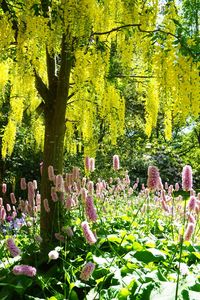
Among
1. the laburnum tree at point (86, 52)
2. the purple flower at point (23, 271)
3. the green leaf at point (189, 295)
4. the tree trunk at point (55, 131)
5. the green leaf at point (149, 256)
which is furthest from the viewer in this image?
the tree trunk at point (55, 131)

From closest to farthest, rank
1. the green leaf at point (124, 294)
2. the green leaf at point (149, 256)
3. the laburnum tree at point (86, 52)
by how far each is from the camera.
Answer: the green leaf at point (124, 294) → the green leaf at point (149, 256) → the laburnum tree at point (86, 52)

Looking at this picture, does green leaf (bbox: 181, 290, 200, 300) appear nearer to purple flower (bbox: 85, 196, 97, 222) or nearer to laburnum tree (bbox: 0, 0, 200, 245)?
purple flower (bbox: 85, 196, 97, 222)

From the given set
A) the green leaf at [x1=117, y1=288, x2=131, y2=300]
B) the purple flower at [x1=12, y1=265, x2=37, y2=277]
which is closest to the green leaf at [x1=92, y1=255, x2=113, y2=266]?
the green leaf at [x1=117, y1=288, x2=131, y2=300]

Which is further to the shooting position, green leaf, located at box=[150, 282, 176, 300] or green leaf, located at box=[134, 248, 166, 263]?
green leaf, located at box=[134, 248, 166, 263]

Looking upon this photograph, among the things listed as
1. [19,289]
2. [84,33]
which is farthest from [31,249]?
[84,33]

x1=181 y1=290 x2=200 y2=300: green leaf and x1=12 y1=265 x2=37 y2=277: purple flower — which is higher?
x1=12 y1=265 x2=37 y2=277: purple flower

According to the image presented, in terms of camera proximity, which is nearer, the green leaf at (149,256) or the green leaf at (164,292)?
the green leaf at (164,292)

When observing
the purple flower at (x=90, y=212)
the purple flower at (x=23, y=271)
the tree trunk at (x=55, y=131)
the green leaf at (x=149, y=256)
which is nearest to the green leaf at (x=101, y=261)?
the green leaf at (x=149, y=256)

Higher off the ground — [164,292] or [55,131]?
[55,131]

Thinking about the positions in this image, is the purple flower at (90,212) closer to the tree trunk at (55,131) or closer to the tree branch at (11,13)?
the tree trunk at (55,131)

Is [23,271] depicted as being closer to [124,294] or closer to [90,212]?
[90,212]

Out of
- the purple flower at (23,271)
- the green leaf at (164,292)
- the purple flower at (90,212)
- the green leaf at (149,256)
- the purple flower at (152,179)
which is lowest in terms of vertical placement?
the green leaf at (164,292)

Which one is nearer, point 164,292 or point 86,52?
point 164,292

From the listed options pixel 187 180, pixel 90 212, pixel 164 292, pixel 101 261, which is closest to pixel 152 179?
pixel 187 180
